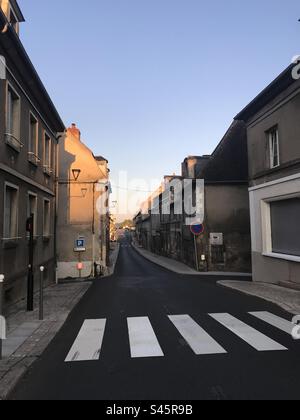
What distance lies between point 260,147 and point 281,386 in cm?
1207

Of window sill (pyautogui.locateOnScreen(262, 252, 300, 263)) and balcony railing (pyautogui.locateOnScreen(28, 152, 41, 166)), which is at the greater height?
balcony railing (pyautogui.locateOnScreen(28, 152, 41, 166))

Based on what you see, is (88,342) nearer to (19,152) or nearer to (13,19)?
(19,152)

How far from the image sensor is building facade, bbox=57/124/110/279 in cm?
2256

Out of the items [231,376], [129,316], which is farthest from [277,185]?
[231,376]

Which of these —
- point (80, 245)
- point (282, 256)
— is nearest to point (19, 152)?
point (282, 256)

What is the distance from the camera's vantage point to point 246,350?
5.84m

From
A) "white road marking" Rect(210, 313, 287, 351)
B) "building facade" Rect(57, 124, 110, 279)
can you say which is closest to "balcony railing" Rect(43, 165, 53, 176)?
"building facade" Rect(57, 124, 110, 279)

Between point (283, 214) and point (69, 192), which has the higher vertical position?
point (69, 192)

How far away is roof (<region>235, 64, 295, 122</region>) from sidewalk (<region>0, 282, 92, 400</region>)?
9.62m

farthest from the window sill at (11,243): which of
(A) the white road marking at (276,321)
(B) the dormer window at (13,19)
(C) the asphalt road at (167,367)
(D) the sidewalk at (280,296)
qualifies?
(D) the sidewalk at (280,296)

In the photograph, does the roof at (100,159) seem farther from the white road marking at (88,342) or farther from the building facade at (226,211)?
the white road marking at (88,342)

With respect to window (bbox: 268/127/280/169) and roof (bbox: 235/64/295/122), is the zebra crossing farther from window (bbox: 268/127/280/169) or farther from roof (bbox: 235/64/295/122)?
roof (bbox: 235/64/295/122)

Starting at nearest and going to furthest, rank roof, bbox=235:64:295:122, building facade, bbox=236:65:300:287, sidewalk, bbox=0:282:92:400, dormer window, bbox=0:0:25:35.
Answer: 1. sidewalk, bbox=0:282:92:400
2. dormer window, bbox=0:0:25:35
3. roof, bbox=235:64:295:122
4. building facade, bbox=236:65:300:287
